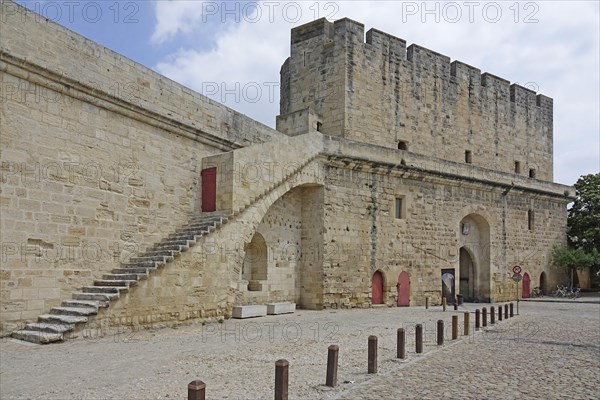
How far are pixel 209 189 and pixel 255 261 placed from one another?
279 centimetres

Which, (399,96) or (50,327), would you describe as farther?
(399,96)

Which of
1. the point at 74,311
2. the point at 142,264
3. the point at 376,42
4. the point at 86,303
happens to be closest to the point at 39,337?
the point at 74,311

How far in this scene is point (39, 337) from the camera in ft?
25.6

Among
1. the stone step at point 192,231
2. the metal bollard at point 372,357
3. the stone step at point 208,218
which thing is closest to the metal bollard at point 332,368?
the metal bollard at point 372,357

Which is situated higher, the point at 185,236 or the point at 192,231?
the point at 192,231

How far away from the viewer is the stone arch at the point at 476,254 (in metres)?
20.2

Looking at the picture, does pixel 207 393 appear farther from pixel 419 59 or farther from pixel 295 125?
pixel 419 59

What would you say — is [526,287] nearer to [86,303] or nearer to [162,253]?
[162,253]

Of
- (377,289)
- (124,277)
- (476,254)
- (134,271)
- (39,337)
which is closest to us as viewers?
(39,337)

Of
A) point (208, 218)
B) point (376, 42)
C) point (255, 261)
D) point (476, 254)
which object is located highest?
point (376, 42)

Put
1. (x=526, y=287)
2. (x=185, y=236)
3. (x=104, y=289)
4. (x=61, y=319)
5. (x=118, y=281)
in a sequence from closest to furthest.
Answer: (x=61, y=319)
(x=104, y=289)
(x=118, y=281)
(x=185, y=236)
(x=526, y=287)

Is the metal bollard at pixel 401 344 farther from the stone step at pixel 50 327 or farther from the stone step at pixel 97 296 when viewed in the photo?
the stone step at pixel 50 327

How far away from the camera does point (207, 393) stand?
5359 mm

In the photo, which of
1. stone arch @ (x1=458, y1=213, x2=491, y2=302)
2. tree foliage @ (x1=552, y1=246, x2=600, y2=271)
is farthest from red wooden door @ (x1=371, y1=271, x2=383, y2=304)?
tree foliage @ (x1=552, y1=246, x2=600, y2=271)
